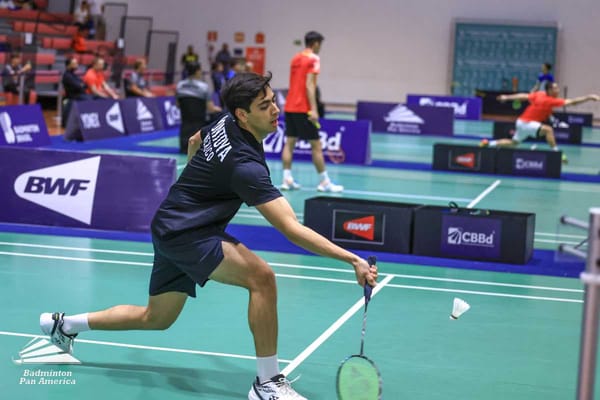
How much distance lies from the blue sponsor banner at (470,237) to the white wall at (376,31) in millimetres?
25751

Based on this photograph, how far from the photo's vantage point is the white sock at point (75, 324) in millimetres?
5168

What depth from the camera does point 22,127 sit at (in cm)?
1603

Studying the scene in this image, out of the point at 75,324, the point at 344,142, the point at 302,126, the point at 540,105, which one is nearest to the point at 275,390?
the point at 75,324

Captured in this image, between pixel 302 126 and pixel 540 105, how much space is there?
21.1 ft

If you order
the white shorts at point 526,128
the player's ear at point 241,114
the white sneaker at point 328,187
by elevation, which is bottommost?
the white sneaker at point 328,187

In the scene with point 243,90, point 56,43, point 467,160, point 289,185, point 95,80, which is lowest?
point 289,185

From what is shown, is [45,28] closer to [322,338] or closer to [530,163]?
[530,163]

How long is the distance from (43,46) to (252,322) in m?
23.8

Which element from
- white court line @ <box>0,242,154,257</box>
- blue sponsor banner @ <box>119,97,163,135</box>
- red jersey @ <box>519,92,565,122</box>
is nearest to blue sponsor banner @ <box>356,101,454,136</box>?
blue sponsor banner @ <box>119,97,163,135</box>

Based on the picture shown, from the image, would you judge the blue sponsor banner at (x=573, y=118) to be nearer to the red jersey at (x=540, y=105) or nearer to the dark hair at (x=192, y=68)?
the red jersey at (x=540, y=105)

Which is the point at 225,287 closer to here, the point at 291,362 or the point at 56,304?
the point at 56,304

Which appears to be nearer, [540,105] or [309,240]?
[309,240]

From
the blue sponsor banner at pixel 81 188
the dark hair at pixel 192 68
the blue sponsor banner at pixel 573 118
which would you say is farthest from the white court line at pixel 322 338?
the blue sponsor banner at pixel 573 118

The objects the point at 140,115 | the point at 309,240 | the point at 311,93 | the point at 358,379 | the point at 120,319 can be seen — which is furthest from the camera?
the point at 140,115
